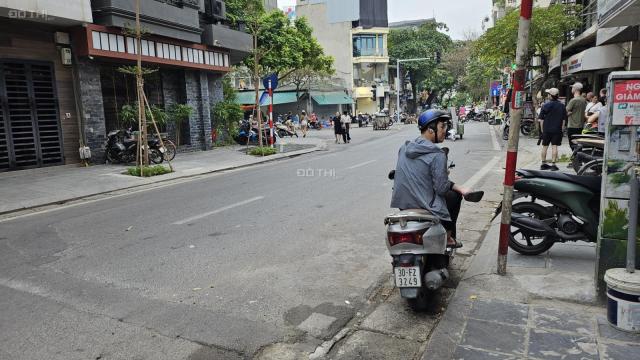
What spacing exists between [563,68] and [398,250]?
22015mm

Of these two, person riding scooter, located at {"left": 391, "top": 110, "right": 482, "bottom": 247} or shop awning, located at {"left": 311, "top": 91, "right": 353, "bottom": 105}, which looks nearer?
person riding scooter, located at {"left": 391, "top": 110, "right": 482, "bottom": 247}

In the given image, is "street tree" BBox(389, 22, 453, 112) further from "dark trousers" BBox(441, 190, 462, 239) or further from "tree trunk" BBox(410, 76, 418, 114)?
"dark trousers" BBox(441, 190, 462, 239)

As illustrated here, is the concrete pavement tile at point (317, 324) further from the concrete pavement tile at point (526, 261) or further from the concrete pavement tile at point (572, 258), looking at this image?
the concrete pavement tile at point (572, 258)

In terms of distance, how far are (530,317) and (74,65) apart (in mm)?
14954

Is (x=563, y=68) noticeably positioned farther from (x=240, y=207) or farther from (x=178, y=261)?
(x=178, y=261)

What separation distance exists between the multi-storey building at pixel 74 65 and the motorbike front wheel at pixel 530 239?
11571mm

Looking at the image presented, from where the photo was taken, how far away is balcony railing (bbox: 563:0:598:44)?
17611 millimetres

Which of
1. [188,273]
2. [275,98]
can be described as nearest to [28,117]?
[188,273]

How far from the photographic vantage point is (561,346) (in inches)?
129

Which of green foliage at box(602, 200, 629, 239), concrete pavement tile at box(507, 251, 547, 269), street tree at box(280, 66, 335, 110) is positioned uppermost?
street tree at box(280, 66, 335, 110)

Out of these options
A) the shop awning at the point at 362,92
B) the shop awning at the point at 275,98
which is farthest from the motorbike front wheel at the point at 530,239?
the shop awning at the point at 362,92

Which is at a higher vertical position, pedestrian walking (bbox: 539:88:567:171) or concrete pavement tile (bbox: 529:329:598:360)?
pedestrian walking (bbox: 539:88:567:171)

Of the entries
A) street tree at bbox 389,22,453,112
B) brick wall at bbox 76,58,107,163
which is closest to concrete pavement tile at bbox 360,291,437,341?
brick wall at bbox 76,58,107,163

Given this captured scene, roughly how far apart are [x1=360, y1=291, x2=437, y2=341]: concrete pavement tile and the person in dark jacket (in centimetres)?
84
